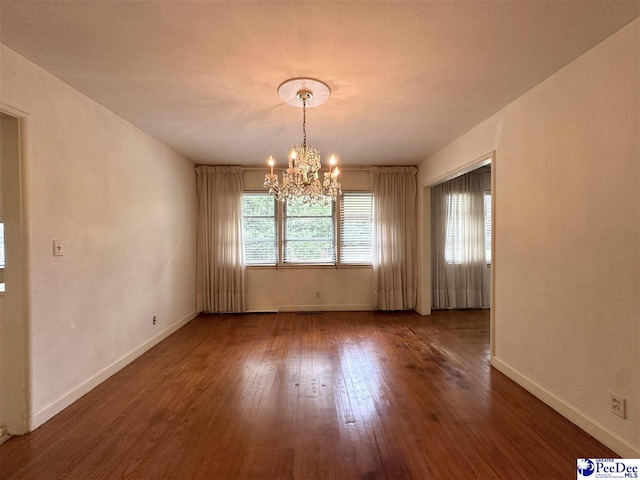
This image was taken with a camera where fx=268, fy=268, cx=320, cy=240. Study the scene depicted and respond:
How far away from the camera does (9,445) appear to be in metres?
1.76

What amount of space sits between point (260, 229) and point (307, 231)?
2.83 feet

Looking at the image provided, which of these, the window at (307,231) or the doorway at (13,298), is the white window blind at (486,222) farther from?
the doorway at (13,298)

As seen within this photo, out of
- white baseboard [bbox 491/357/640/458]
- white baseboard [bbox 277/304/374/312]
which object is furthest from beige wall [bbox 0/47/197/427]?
white baseboard [bbox 491/357/640/458]

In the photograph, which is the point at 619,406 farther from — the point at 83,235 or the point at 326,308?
the point at 83,235

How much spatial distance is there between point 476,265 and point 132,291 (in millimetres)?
5412

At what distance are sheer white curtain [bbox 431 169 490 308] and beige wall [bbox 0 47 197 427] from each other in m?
4.57

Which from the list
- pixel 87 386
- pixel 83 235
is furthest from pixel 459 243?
pixel 87 386

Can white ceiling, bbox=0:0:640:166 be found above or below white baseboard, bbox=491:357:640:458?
above

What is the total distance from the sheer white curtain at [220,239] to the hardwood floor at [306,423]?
1.53 m

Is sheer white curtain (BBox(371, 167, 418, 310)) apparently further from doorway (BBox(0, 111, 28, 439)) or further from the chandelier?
doorway (BBox(0, 111, 28, 439))

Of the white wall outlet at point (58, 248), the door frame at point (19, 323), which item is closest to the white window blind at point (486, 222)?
the white wall outlet at point (58, 248)

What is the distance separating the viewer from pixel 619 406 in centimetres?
166

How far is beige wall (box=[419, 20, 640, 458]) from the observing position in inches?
64.1

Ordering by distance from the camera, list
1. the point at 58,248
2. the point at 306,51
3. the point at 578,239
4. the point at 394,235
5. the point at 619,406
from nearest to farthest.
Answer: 1. the point at 619,406
2. the point at 306,51
3. the point at 578,239
4. the point at 58,248
5. the point at 394,235
